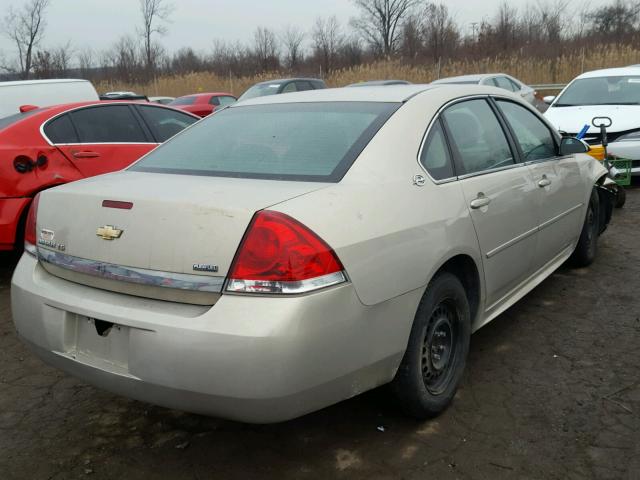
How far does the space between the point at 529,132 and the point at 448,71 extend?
22.4 metres

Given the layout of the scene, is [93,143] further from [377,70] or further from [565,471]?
[377,70]

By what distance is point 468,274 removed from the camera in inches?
119

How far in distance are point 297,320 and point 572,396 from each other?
170 cm

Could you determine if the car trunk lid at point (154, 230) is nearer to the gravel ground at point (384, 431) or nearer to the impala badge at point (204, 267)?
the impala badge at point (204, 267)

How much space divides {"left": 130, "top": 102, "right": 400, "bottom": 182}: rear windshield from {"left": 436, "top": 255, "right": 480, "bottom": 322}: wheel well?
2.40 feet

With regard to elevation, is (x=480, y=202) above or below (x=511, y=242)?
above

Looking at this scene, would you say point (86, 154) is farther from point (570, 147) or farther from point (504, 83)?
point (504, 83)

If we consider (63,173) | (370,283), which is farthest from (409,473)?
(63,173)

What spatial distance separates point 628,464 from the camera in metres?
2.44

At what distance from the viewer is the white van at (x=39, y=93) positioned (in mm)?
7344

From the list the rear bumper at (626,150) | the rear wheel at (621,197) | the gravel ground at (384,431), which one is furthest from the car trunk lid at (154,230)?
the rear bumper at (626,150)

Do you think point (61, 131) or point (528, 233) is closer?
point (528, 233)

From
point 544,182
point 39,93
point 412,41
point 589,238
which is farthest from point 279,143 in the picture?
point 412,41

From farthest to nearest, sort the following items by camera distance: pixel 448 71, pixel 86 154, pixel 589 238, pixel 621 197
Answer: pixel 448 71 → pixel 621 197 → pixel 86 154 → pixel 589 238
